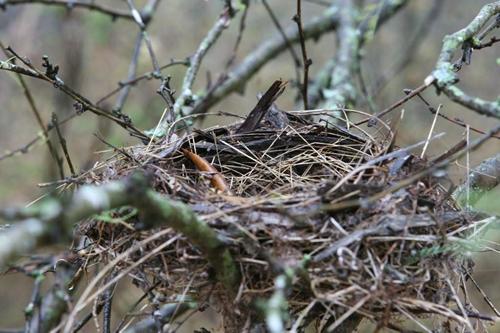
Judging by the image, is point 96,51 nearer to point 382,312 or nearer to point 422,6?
point 422,6

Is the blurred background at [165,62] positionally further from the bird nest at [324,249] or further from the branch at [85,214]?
the branch at [85,214]

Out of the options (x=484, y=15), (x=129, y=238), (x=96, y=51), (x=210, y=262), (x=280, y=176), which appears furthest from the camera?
(x=96, y=51)

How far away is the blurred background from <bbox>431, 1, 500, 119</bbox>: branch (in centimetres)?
334

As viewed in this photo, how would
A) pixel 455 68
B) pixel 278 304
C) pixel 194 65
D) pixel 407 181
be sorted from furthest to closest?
pixel 194 65
pixel 455 68
pixel 407 181
pixel 278 304

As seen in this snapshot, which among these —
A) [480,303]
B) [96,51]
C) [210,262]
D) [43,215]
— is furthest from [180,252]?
[96,51]

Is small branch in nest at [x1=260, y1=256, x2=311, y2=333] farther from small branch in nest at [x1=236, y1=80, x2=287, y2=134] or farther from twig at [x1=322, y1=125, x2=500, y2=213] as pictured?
small branch in nest at [x1=236, y1=80, x2=287, y2=134]

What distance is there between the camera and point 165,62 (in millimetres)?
6422

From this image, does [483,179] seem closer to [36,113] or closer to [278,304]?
[278,304]

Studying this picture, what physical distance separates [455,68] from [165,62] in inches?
179

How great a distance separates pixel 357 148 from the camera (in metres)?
2.54

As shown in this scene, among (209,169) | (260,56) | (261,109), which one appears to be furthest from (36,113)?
(260,56)

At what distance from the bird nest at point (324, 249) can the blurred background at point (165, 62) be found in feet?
12.0

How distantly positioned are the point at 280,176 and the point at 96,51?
4494 mm

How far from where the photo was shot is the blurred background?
588cm
